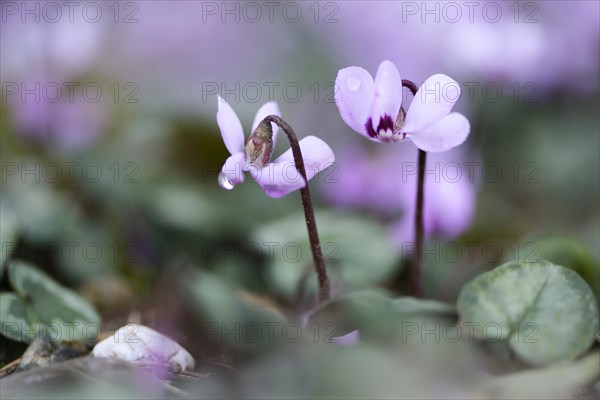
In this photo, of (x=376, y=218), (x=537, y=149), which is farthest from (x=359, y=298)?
(x=537, y=149)

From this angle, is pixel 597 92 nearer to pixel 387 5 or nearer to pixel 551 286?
pixel 387 5

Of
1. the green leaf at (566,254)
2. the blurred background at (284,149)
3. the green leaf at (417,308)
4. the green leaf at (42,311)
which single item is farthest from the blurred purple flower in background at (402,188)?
the green leaf at (42,311)

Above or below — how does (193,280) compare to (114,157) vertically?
below

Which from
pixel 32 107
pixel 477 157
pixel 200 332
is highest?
pixel 32 107

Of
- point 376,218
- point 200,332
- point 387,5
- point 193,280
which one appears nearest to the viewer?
point 200,332

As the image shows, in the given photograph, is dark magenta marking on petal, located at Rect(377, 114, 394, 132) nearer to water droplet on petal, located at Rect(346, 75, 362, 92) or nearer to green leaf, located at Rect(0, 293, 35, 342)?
water droplet on petal, located at Rect(346, 75, 362, 92)

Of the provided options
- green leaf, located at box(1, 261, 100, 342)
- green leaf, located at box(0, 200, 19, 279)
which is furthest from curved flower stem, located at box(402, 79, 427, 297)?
green leaf, located at box(0, 200, 19, 279)

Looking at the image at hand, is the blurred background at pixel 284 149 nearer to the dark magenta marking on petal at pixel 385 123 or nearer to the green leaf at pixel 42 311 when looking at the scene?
the green leaf at pixel 42 311
